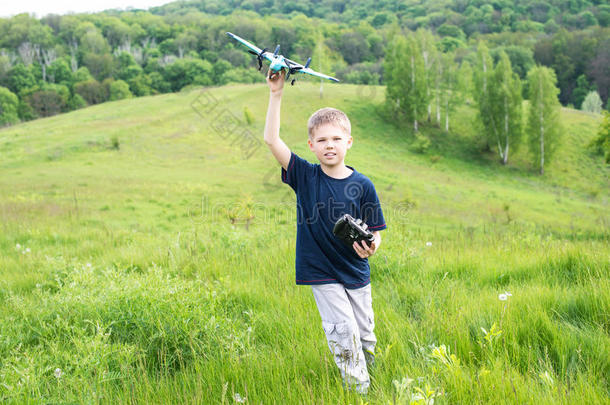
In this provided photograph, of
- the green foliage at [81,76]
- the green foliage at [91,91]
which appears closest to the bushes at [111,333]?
the green foliage at [91,91]

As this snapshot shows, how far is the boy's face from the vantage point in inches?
102

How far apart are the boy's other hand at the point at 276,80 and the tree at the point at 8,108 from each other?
334 feet

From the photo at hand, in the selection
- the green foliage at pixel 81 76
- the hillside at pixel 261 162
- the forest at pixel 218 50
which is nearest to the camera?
the hillside at pixel 261 162

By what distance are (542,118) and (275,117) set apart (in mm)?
54074

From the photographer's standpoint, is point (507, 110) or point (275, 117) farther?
point (507, 110)

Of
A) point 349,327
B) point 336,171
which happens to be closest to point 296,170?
point 336,171

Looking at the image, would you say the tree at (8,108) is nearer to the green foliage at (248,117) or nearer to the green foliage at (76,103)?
the green foliage at (76,103)

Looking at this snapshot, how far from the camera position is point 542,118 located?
1829 inches

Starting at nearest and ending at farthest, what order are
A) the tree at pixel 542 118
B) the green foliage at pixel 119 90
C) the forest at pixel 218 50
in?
1. the tree at pixel 542 118
2. the forest at pixel 218 50
3. the green foliage at pixel 119 90

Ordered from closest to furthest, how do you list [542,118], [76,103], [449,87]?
[542,118] → [449,87] → [76,103]

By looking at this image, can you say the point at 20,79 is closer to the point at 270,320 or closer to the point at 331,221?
the point at 270,320

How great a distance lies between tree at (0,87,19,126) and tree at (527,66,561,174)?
323ft

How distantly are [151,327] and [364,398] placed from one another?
1866 mm

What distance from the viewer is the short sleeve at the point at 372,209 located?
9.05ft
